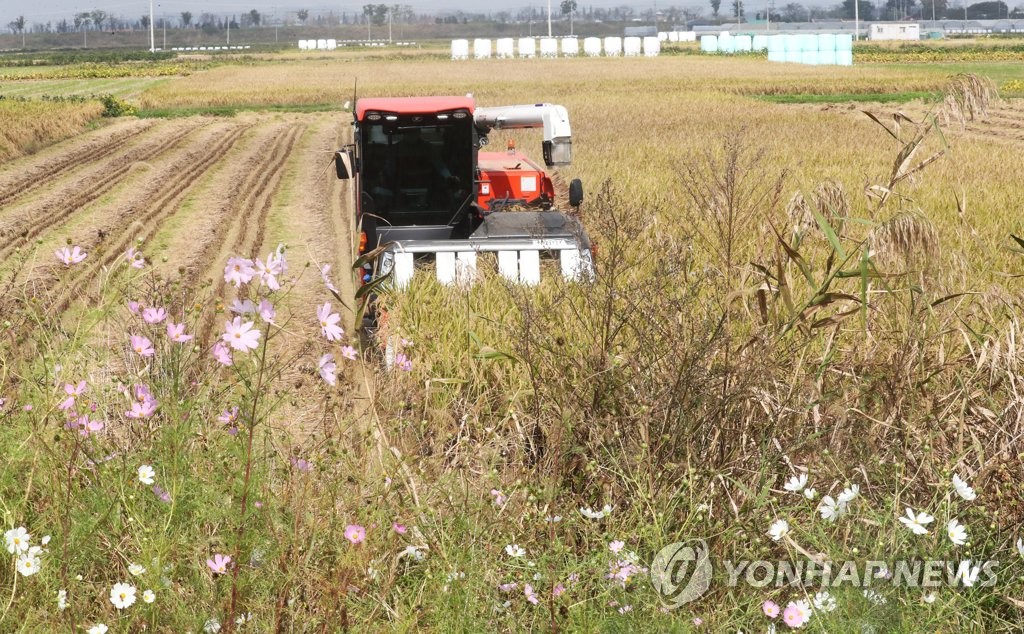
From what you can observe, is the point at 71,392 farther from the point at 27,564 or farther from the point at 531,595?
the point at 531,595

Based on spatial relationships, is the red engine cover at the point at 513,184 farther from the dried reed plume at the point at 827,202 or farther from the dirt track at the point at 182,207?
the dried reed plume at the point at 827,202

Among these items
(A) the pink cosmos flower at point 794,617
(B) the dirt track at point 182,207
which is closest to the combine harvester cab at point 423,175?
(B) the dirt track at point 182,207

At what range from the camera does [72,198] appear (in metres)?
16.5

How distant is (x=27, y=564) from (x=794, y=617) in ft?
6.84

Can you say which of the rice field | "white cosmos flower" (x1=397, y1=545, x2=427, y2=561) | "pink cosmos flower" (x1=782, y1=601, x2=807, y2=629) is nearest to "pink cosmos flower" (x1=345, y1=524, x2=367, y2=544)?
the rice field

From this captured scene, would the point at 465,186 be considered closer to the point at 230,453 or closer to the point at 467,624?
the point at 230,453

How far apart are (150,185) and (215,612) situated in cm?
1633

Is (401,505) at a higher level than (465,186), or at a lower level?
lower

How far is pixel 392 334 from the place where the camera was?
6.62 metres

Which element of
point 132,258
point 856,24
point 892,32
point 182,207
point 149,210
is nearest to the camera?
point 132,258

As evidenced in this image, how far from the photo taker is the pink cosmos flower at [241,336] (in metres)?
2.88

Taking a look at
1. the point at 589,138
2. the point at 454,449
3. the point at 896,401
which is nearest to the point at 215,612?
the point at 454,449

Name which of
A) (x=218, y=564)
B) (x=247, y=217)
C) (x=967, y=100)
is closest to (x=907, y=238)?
(x=967, y=100)

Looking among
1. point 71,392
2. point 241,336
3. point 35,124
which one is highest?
point 35,124
